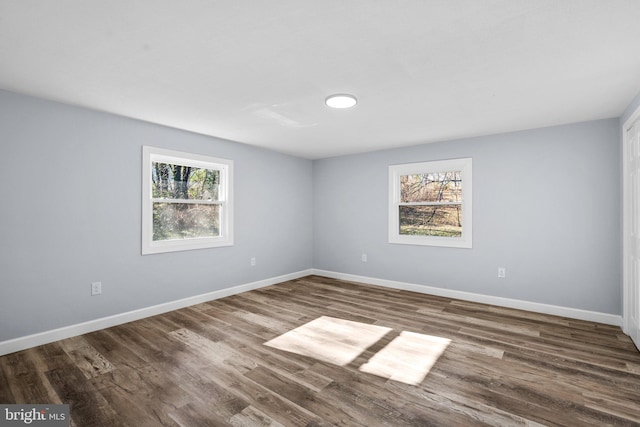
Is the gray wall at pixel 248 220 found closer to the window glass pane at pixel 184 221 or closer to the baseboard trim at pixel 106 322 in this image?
the baseboard trim at pixel 106 322

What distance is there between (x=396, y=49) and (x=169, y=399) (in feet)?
9.03

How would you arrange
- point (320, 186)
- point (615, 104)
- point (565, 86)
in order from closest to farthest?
point (565, 86), point (615, 104), point (320, 186)

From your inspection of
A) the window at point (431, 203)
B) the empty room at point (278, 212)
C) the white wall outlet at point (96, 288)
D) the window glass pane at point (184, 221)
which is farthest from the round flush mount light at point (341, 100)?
the white wall outlet at point (96, 288)

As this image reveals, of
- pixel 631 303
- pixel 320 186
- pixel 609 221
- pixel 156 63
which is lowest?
pixel 631 303

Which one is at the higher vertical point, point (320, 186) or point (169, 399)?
point (320, 186)

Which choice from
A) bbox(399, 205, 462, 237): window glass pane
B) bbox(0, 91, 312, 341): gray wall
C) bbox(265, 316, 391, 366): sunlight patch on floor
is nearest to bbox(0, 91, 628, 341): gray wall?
bbox(0, 91, 312, 341): gray wall

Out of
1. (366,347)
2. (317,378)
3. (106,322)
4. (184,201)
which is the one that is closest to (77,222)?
(106,322)

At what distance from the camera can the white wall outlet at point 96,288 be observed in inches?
128

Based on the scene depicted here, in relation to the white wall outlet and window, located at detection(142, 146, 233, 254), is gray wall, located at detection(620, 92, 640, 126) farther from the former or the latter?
the white wall outlet

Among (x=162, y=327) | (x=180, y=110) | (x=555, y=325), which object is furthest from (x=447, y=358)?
(x=180, y=110)

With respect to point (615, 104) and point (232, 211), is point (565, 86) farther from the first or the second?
point (232, 211)

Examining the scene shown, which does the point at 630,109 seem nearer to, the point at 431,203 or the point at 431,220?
the point at 431,203

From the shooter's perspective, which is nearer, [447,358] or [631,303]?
[447,358]

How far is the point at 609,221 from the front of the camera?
3.50 m
